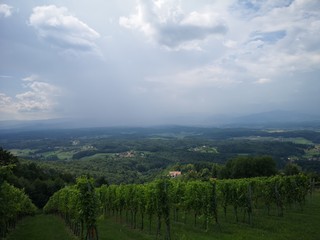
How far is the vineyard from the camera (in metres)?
23.0

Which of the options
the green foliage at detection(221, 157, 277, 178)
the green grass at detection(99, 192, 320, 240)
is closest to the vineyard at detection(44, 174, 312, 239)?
the green grass at detection(99, 192, 320, 240)

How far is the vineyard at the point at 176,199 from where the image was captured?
75.4 feet

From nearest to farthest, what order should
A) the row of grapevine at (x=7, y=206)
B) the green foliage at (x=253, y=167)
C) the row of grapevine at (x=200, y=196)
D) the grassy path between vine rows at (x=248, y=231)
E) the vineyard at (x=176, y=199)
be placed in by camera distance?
the vineyard at (x=176, y=199) → the grassy path between vine rows at (x=248, y=231) → the row of grapevine at (x=7, y=206) → the row of grapevine at (x=200, y=196) → the green foliage at (x=253, y=167)

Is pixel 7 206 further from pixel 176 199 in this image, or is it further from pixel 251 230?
pixel 251 230

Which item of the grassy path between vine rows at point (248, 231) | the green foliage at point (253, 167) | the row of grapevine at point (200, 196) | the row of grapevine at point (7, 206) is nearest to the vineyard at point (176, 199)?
the row of grapevine at point (200, 196)

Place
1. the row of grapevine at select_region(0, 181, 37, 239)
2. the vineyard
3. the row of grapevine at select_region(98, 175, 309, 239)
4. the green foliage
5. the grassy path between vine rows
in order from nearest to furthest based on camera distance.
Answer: the vineyard < the grassy path between vine rows < the row of grapevine at select_region(0, 181, 37, 239) < the row of grapevine at select_region(98, 175, 309, 239) < the green foliage

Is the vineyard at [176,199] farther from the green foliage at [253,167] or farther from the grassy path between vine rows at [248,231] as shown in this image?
the green foliage at [253,167]

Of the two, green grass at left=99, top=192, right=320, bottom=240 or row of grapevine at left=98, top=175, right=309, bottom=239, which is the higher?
row of grapevine at left=98, top=175, right=309, bottom=239

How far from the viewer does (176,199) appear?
36469 millimetres

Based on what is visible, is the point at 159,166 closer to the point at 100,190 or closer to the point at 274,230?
the point at 100,190

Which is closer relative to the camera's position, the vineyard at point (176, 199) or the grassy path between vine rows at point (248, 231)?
the vineyard at point (176, 199)

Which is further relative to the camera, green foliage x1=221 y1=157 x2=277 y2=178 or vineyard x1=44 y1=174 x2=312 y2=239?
green foliage x1=221 y1=157 x2=277 y2=178

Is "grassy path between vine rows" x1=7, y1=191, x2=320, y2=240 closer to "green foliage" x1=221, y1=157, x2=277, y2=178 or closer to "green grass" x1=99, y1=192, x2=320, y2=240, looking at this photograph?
"green grass" x1=99, y1=192, x2=320, y2=240

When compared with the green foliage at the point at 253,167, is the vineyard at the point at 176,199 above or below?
above
